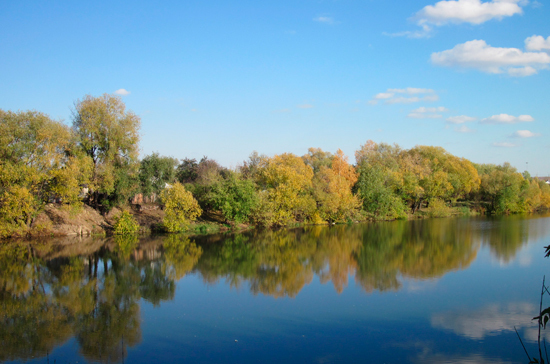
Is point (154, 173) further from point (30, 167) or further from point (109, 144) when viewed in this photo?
point (30, 167)

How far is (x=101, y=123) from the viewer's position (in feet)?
105

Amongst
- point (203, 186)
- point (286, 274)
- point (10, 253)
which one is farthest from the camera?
point (203, 186)

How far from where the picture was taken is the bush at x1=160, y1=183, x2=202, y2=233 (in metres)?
31.6

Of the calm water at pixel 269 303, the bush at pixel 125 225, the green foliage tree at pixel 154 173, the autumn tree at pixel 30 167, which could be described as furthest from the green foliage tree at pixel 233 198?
the autumn tree at pixel 30 167

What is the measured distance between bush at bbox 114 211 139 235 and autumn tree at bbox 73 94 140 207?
1919mm

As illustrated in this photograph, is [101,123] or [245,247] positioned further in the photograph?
[101,123]

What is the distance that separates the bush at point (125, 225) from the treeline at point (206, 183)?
2.07 metres

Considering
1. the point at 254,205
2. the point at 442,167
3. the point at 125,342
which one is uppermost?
the point at 442,167

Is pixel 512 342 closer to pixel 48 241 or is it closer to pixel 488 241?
pixel 488 241

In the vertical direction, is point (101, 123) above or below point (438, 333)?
above

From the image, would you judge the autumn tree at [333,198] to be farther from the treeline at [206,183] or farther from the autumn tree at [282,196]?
the autumn tree at [282,196]

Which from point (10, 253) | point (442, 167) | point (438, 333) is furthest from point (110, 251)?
point (442, 167)

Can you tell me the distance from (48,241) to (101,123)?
9.93 m

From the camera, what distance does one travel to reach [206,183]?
38188 mm
